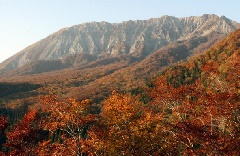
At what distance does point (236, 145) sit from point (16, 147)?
30.5 meters

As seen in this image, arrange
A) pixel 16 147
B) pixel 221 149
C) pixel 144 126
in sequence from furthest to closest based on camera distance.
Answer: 1. pixel 16 147
2. pixel 144 126
3. pixel 221 149

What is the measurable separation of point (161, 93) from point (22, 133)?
24.8 metres

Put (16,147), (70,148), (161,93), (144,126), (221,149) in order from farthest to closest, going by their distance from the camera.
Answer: (161,93), (16,147), (70,148), (144,126), (221,149)

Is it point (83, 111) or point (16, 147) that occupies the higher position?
point (83, 111)

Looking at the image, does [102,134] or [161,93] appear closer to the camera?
[102,134]

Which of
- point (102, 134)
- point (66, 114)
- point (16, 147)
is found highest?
point (66, 114)

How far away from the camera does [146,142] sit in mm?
34125

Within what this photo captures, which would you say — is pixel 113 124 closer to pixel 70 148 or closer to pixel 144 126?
pixel 144 126

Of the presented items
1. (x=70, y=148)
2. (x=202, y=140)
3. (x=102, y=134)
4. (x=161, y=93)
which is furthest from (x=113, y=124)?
(x=161, y=93)

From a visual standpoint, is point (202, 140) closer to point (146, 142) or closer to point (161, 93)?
point (146, 142)

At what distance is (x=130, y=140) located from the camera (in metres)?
34.0

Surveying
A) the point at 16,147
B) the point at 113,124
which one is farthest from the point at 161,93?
the point at 16,147

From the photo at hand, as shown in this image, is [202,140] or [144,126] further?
[144,126]

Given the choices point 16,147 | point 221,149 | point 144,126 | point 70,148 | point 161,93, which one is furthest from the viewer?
point 161,93
